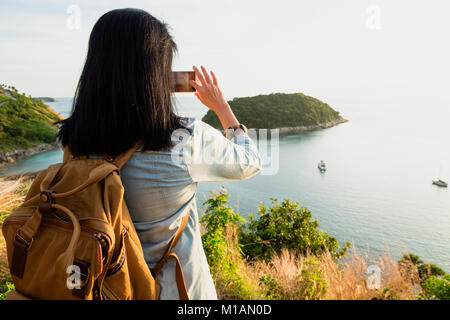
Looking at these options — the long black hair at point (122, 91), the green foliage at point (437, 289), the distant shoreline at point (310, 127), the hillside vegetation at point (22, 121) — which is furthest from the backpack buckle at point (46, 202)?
the distant shoreline at point (310, 127)

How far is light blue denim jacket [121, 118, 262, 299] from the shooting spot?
0.81 meters

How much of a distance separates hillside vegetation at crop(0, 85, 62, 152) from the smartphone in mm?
39133

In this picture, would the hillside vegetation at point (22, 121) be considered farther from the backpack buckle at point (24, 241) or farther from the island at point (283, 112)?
the backpack buckle at point (24, 241)

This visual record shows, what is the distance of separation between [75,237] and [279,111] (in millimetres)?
61884

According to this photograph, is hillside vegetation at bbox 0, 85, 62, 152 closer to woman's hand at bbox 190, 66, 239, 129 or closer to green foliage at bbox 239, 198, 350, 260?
green foliage at bbox 239, 198, 350, 260

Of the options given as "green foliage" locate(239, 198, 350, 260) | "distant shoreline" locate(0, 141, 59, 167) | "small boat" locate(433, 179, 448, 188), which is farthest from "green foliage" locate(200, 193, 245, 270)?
"small boat" locate(433, 179, 448, 188)

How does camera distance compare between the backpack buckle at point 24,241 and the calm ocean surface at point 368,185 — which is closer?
the backpack buckle at point 24,241

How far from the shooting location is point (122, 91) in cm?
76

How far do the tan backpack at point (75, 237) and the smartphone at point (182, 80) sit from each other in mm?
270

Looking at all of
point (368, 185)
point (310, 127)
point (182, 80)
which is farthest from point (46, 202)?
point (310, 127)

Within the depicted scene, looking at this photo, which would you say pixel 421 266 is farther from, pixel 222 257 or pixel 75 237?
pixel 75 237

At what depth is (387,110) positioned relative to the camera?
3086 inches

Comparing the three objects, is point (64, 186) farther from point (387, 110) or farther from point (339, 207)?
point (387, 110)

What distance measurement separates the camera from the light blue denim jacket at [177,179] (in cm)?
81
